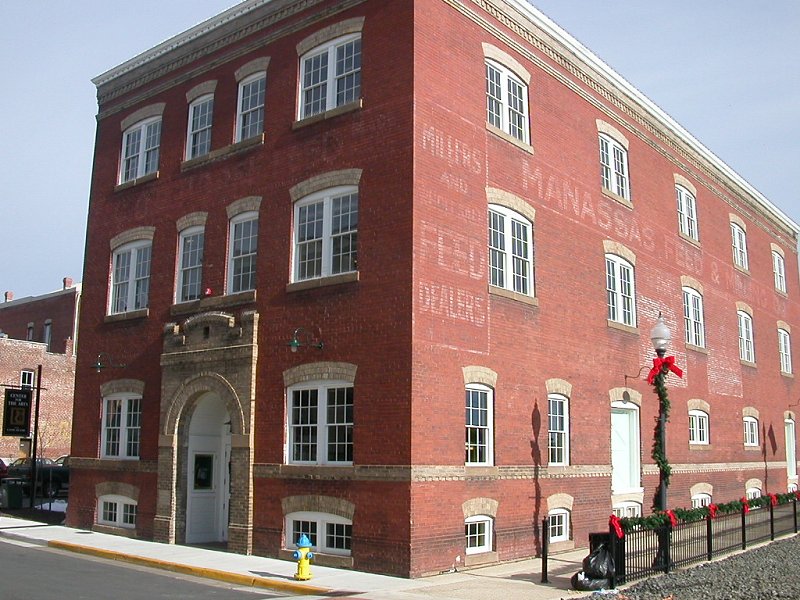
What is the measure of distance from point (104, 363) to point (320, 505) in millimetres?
9253

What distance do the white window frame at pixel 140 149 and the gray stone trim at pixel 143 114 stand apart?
96 mm

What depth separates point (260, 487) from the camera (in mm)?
18594

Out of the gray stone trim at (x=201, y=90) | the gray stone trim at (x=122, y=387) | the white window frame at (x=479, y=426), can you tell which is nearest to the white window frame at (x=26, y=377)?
the gray stone trim at (x=122, y=387)

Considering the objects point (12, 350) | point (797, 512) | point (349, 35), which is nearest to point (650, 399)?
point (797, 512)

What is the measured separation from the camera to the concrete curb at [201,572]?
14.3 m

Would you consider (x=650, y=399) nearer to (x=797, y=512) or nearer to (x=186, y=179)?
(x=797, y=512)

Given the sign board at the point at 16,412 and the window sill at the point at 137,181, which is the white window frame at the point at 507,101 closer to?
the window sill at the point at 137,181

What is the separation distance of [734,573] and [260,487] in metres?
9.66

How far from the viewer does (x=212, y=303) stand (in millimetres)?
20594

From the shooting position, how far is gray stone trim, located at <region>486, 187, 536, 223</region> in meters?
19.1

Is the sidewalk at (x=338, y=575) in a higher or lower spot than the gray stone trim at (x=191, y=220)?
lower

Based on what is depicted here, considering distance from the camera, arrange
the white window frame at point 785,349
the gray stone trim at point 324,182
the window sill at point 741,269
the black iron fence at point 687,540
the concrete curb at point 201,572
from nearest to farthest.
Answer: the concrete curb at point 201,572, the black iron fence at point 687,540, the gray stone trim at point 324,182, the window sill at point 741,269, the white window frame at point 785,349

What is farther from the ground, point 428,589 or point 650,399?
point 650,399

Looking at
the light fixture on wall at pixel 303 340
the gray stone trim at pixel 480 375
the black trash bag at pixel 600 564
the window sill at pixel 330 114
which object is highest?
the window sill at pixel 330 114
